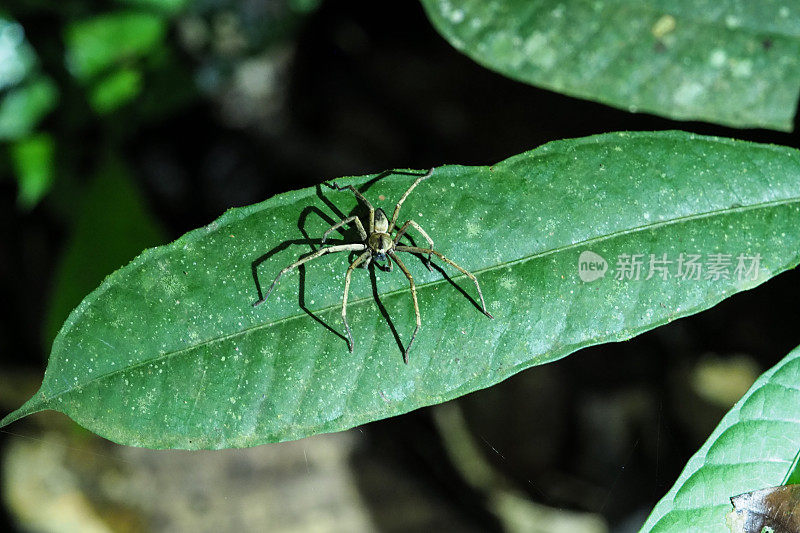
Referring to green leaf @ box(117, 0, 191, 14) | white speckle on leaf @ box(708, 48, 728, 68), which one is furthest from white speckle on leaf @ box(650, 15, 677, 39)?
green leaf @ box(117, 0, 191, 14)

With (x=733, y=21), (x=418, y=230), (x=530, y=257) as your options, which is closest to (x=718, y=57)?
(x=733, y=21)

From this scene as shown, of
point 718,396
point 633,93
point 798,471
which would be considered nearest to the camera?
point 798,471

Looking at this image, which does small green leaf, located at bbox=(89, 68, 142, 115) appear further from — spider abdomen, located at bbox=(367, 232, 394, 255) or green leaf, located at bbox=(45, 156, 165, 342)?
spider abdomen, located at bbox=(367, 232, 394, 255)

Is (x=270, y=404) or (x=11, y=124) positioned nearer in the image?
(x=270, y=404)

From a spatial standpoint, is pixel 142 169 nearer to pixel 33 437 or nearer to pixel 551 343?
pixel 33 437

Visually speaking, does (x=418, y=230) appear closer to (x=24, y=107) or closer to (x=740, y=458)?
(x=740, y=458)

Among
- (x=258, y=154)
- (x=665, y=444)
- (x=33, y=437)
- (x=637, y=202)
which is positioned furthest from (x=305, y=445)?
(x=637, y=202)

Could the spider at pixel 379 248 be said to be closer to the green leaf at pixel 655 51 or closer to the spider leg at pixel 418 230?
the spider leg at pixel 418 230
